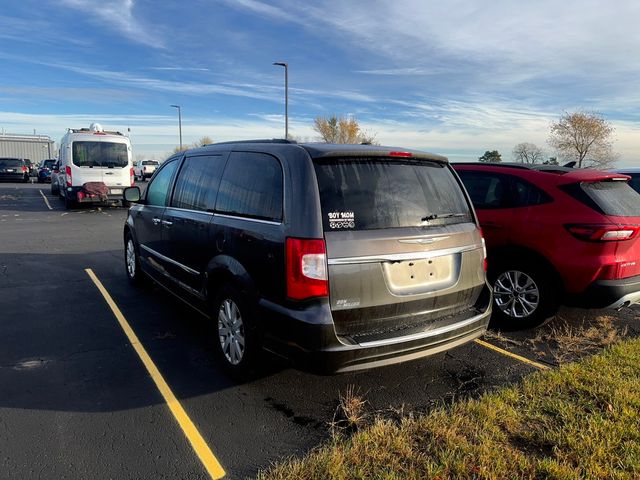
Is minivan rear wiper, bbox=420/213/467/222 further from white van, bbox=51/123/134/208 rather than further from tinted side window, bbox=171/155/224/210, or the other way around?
white van, bbox=51/123/134/208

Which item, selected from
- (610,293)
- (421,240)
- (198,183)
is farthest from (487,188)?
(198,183)

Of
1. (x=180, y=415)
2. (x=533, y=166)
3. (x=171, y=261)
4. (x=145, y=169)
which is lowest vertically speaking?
(x=180, y=415)

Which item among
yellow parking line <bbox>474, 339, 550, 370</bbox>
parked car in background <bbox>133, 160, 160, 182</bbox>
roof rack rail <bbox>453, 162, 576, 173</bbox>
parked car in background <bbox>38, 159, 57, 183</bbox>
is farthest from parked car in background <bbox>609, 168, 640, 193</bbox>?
parked car in background <bbox>133, 160, 160, 182</bbox>

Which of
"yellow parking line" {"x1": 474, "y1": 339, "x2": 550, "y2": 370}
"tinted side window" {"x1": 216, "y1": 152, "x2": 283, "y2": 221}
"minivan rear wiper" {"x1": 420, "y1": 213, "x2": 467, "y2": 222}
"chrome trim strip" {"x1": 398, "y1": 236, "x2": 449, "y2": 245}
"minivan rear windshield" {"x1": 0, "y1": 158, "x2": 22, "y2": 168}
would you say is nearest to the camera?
"chrome trim strip" {"x1": 398, "y1": 236, "x2": 449, "y2": 245}

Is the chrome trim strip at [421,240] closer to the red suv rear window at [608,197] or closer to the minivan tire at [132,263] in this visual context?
the red suv rear window at [608,197]

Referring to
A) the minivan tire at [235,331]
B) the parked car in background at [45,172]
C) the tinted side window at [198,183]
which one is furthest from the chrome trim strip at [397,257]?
the parked car in background at [45,172]

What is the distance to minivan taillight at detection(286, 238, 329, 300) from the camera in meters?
2.89

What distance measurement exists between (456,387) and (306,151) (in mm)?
2166

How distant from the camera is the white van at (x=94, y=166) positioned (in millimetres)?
16047

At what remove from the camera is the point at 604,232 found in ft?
14.0

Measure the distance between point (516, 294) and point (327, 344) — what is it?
286cm

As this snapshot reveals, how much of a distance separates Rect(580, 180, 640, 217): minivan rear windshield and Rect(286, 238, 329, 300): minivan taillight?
10.1ft

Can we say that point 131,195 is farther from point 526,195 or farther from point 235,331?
point 526,195

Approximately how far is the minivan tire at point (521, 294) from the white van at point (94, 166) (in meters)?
14.8
